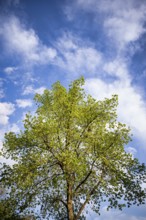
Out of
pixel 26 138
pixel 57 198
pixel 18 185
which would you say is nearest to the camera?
pixel 18 185

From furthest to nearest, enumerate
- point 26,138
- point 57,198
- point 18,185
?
point 57,198
point 26,138
point 18,185

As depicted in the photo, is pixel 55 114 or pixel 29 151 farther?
pixel 55 114

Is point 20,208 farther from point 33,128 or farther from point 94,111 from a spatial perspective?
point 94,111

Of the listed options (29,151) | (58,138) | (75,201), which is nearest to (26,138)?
(29,151)

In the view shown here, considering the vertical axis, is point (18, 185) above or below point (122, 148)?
below

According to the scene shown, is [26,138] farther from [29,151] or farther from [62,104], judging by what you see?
[62,104]

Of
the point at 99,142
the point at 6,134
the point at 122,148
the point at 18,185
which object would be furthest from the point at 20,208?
the point at 122,148

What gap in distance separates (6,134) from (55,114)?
16.8 ft

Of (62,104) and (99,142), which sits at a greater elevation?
(62,104)

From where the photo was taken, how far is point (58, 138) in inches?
837

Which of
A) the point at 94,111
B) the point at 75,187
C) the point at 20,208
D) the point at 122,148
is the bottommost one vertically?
the point at 20,208

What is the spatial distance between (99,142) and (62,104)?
533cm

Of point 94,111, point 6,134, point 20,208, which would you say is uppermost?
point 94,111

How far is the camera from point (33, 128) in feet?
66.6
